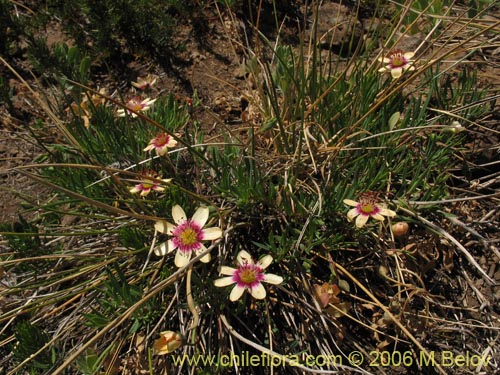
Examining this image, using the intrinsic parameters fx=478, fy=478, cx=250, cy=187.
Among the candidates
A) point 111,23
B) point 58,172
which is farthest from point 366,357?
point 111,23

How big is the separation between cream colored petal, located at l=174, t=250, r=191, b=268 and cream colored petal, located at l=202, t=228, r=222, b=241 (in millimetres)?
90

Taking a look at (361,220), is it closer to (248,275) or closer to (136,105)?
(248,275)

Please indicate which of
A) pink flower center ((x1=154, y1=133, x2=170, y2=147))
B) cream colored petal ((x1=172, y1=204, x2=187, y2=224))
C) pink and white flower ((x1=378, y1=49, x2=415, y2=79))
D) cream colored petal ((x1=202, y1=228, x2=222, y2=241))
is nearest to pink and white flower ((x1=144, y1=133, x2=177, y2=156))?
pink flower center ((x1=154, y1=133, x2=170, y2=147))

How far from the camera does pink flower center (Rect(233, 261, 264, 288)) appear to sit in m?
1.54

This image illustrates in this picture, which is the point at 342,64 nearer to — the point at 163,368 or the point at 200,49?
the point at 200,49

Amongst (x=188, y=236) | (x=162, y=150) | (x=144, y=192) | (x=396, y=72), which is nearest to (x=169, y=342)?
(x=188, y=236)

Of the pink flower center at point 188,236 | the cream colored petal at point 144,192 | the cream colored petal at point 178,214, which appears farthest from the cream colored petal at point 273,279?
the cream colored petal at point 144,192

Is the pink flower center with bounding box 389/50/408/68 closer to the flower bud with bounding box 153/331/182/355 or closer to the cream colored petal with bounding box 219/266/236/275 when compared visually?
the cream colored petal with bounding box 219/266/236/275

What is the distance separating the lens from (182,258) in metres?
1.54

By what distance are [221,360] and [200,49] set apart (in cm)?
189

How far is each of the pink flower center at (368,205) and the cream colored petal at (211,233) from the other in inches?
19.3

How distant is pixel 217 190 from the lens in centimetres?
188

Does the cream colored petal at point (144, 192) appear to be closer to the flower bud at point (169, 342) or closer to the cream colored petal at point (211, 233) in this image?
the cream colored petal at point (211, 233)

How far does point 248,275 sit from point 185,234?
26 cm
